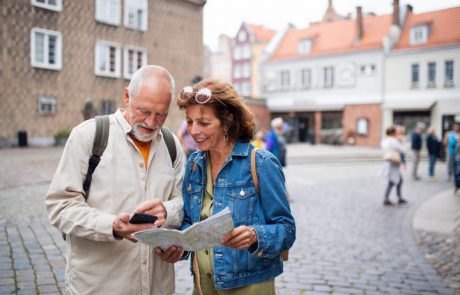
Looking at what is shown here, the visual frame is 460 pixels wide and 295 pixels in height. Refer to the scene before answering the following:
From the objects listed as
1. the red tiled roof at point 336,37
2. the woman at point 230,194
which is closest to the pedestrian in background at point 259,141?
the woman at point 230,194

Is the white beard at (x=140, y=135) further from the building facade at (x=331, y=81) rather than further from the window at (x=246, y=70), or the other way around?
the window at (x=246, y=70)

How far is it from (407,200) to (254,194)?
9846mm

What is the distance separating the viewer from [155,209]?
2.13 metres

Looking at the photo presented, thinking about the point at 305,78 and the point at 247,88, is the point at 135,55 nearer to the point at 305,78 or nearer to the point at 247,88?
the point at 305,78

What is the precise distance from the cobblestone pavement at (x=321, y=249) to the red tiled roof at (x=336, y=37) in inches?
1090

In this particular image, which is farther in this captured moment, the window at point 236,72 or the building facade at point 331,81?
the window at point 236,72

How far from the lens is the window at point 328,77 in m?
37.2

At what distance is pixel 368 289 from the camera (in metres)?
4.69

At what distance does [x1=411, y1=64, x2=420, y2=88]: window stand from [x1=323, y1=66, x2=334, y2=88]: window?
7.09m

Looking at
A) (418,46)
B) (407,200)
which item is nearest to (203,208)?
(407,200)

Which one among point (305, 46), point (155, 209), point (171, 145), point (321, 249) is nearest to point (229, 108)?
point (171, 145)

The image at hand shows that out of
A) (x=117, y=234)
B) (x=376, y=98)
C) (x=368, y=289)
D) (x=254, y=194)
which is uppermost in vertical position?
(x=376, y=98)

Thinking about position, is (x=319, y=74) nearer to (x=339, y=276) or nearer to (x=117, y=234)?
(x=339, y=276)

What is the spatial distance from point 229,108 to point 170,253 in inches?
33.0
